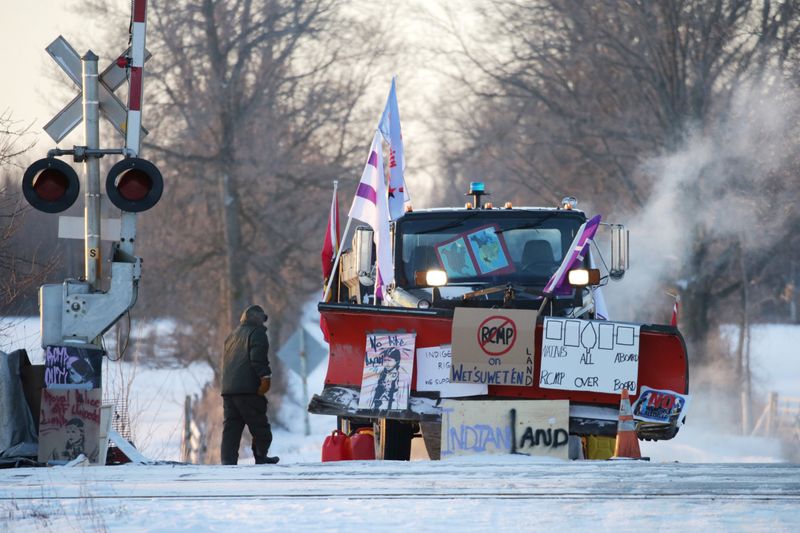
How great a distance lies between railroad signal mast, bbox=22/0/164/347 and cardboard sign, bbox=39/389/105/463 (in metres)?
0.43

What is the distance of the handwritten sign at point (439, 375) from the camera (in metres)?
11.3

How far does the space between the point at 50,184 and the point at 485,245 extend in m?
4.08

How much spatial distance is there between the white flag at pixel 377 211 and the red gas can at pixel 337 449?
1.39 meters

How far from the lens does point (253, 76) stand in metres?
33.7

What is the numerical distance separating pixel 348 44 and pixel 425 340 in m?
22.9

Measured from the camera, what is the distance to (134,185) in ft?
35.5

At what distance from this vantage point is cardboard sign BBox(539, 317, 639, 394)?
11.0 metres

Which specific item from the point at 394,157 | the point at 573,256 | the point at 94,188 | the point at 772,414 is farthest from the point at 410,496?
the point at 772,414

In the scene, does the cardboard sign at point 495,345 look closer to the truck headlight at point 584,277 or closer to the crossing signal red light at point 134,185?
the truck headlight at point 584,277

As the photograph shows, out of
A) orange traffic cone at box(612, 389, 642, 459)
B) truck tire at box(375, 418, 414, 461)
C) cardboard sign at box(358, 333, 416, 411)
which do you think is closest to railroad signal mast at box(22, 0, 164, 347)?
cardboard sign at box(358, 333, 416, 411)

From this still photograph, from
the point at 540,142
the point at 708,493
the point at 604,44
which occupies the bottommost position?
the point at 708,493

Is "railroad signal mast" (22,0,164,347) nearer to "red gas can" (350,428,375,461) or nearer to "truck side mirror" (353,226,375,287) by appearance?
"truck side mirror" (353,226,375,287)

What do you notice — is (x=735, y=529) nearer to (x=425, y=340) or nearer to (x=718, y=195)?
(x=425, y=340)

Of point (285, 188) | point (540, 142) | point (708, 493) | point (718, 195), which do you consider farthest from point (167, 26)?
point (708, 493)
